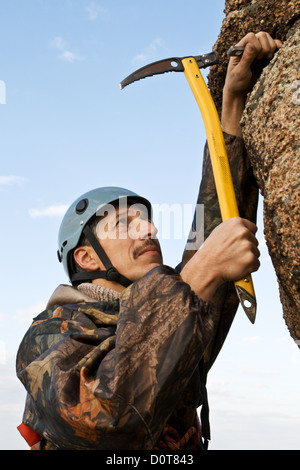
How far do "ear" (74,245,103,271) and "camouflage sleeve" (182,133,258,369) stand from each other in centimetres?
74

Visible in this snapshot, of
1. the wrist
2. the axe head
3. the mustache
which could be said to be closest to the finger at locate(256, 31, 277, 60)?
the axe head

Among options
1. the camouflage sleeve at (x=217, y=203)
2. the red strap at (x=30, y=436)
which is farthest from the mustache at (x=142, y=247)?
the red strap at (x=30, y=436)

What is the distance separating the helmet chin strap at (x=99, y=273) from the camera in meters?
4.16

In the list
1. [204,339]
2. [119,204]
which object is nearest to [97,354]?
[204,339]

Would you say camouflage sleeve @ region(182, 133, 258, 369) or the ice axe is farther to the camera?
camouflage sleeve @ region(182, 133, 258, 369)

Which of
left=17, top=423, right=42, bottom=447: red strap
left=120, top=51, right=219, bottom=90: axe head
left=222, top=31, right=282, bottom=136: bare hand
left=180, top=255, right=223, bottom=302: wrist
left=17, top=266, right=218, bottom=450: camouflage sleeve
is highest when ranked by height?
left=120, top=51, right=219, bottom=90: axe head

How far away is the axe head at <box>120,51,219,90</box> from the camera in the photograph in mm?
3802

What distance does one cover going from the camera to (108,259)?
426 cm

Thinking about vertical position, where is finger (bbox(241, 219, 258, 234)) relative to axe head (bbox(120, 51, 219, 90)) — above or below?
below

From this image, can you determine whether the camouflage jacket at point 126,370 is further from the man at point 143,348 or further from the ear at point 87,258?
the ear at point 87,258

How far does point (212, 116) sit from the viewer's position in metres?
3.66

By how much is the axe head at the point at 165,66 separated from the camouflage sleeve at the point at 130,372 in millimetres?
1682

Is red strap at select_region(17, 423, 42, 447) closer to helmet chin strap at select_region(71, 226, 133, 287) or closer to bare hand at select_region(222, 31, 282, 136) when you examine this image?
helmet chin strap at select_region(71, 226, 133, 287)

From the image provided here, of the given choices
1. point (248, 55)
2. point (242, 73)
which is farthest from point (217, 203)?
point (248, 55)
